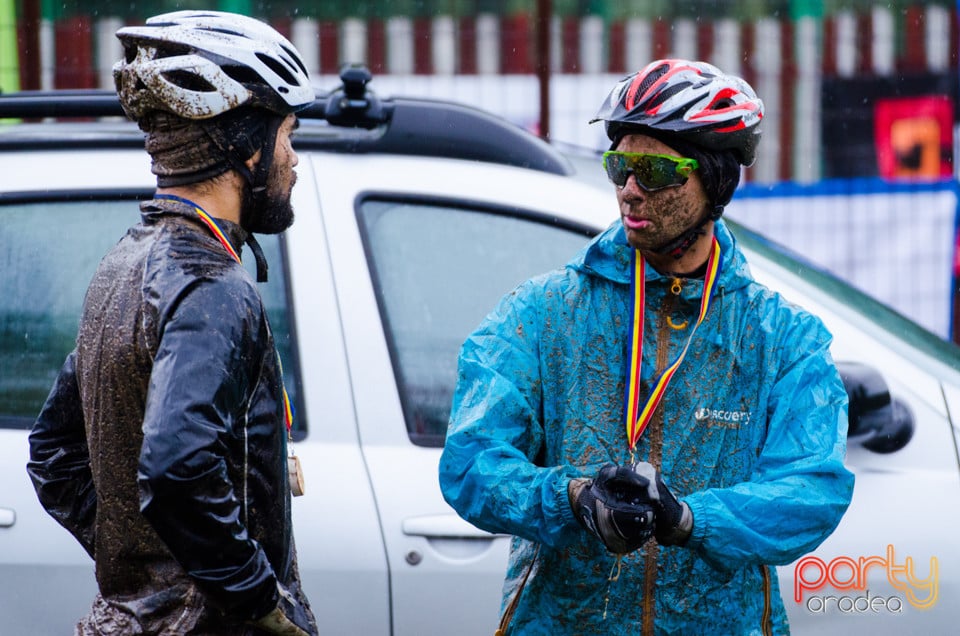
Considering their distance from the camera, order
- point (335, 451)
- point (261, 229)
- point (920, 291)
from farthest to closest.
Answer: point (920, 291) → point (335, 451) → point (261, 229)

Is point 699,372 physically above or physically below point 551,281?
below

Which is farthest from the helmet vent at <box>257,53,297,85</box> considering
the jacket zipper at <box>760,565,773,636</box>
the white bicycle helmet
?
the jacket zipper at <box>760,565,773,636</box>

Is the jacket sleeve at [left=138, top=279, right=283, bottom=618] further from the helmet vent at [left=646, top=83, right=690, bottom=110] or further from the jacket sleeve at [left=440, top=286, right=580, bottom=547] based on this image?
the helmet vent at [left=646, top=83, right=690, bottom=110]

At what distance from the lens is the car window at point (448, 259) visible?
331 centimetres

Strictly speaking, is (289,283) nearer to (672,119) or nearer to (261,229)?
(261,229)

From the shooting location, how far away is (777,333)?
2387 mm

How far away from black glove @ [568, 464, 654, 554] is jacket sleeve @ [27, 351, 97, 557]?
934 mm

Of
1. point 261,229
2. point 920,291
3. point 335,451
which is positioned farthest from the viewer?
point 920,291

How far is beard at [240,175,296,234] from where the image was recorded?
2.27 m

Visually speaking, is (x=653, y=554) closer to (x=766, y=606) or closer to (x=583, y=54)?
(x=766, y=606)

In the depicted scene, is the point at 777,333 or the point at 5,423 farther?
the point at 5,423

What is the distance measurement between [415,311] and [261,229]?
1.03 metres

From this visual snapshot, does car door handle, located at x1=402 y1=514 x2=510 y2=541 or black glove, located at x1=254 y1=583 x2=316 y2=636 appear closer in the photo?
black glove, located at x1=254 y1=583 x2=316 y2=636

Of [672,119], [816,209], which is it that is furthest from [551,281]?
[816,209]
